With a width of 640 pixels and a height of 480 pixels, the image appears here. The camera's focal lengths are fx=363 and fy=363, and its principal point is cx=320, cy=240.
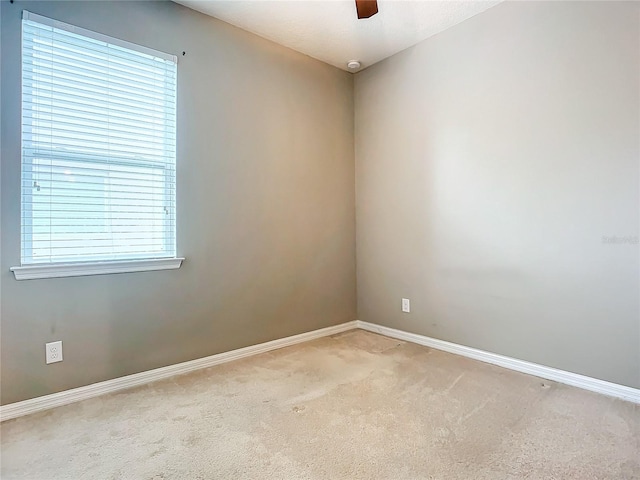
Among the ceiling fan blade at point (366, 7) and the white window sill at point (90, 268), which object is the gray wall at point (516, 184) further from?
the white window sill at point (90, 268)

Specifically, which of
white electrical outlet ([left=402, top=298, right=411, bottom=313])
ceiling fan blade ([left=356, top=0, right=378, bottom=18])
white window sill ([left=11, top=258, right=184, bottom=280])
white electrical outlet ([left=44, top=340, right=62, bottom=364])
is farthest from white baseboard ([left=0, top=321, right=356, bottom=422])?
ceiling fan blade ([left=356, top=0, right=378, bottom=18])

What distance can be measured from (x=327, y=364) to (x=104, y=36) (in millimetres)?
2645

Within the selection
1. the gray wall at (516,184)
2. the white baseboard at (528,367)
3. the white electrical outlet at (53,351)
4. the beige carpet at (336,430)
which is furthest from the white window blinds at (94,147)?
the white baseboard at (528,367)

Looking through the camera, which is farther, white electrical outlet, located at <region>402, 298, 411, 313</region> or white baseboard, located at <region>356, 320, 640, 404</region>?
white electrical outlet, located at <region>402, 298, 411, 313</region>

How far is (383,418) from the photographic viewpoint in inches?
75.4

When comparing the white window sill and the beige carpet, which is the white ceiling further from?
the beige carpet

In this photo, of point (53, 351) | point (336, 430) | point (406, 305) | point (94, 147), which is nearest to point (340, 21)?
point (94, 147)

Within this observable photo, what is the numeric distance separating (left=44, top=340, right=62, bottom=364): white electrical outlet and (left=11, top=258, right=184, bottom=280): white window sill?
0.40 metres

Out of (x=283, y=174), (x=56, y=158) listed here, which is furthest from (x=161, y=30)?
(x=283, y=174)

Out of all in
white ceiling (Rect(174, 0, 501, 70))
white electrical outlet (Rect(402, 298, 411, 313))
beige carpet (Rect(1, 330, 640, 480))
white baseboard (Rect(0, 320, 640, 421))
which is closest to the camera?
beige carpet (Rect(1, 330, 640, 480))

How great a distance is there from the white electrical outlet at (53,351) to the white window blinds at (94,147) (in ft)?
1.60

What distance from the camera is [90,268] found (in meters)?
2.21

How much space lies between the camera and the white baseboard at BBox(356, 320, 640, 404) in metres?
2.15

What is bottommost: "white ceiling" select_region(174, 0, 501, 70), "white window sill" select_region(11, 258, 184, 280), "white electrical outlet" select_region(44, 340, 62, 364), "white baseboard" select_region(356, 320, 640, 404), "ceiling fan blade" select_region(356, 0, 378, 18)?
"white baseboard" select_region(356, 320, 640, 404)
